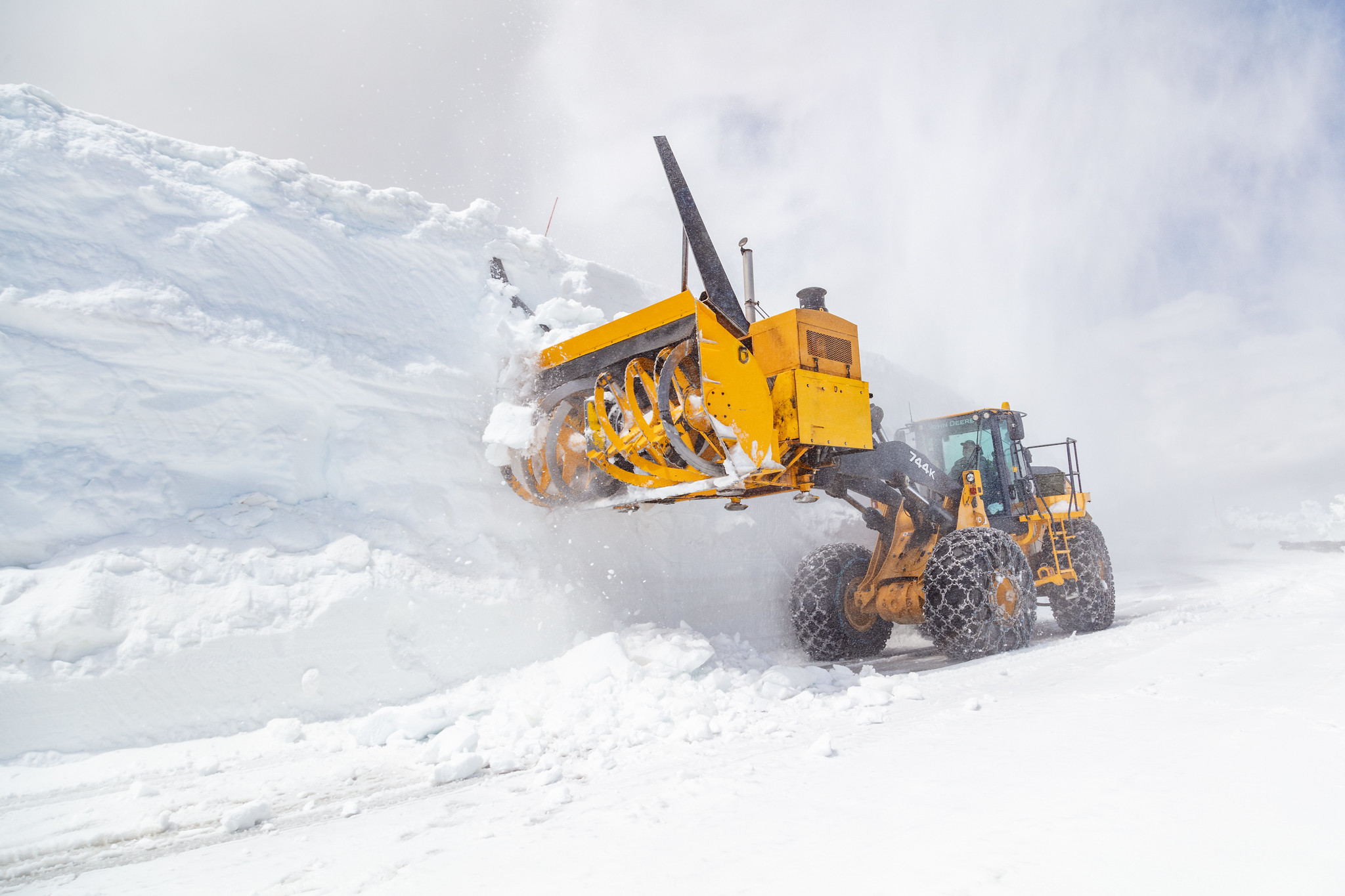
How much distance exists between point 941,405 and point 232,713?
17.9 m

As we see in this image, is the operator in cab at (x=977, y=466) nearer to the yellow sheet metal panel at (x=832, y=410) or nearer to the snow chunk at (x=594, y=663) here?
the yellow sheet metal panel at (x=832, y=410)

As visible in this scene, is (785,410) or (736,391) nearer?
(736,391)

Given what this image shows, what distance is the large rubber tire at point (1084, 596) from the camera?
781 centimetres

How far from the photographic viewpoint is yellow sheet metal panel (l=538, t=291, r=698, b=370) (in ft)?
14.9

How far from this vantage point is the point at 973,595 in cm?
556

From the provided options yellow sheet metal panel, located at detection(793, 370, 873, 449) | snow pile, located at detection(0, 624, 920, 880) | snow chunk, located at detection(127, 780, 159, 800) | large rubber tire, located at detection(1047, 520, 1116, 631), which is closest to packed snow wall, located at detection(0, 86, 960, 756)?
snow pile, located at detection(0, 624, 920, 880)

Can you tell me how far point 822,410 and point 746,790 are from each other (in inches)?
112

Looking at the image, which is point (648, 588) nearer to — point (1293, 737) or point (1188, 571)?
point (1293, 737)

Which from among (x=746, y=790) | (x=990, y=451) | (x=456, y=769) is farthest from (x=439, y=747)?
(x=990, y=451)

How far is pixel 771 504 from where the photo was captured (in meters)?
8.43

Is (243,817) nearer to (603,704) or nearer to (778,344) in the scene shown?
(603,704)

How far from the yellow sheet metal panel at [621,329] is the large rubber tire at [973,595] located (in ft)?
9.94

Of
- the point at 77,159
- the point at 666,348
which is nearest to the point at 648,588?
the point at 666,348

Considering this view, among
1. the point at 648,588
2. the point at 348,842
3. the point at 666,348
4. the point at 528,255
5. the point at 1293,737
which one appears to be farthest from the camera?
the point at 528,255
